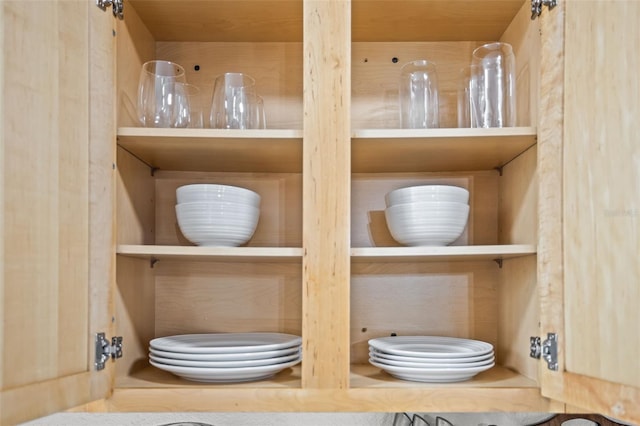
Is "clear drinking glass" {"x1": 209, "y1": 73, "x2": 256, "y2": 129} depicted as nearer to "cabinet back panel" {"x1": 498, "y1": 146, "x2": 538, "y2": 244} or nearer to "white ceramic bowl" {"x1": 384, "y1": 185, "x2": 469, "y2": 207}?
"white ceramic bowl" {"x1": 384, "y1": 185, "x2": 469, "y2": 207}

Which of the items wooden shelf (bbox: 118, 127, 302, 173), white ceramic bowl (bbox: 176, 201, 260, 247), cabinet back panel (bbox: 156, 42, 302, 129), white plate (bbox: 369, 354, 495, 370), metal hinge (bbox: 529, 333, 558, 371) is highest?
cabinet back panel (bbox: 156, 42, 302, 129)

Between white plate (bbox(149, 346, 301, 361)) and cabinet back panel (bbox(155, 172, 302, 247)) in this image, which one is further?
cabinet back panel (bbox(155, 172, 302, 247))

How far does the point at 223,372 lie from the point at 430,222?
0.52 m

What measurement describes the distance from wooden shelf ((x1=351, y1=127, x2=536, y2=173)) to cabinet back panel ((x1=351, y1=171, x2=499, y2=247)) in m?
0.02

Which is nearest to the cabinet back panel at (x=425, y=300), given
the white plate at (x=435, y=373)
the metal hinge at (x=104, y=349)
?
the white plate at (x=435, y=373)

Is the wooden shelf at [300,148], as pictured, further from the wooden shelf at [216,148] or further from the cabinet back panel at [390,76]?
the cabinet back panel at [390,76]

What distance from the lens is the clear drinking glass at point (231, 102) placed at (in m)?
1.15

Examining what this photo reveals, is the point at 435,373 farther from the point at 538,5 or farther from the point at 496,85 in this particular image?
the point at 538,5

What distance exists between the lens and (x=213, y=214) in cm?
109

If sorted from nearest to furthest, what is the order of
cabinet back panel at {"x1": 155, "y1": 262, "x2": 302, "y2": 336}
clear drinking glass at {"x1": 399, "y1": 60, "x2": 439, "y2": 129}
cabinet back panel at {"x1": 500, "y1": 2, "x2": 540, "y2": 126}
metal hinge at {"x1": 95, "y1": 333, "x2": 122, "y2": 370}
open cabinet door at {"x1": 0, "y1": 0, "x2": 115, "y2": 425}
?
open cabinet door at {"x1": 0, "y1": 0, "x2": 115, "y2": 425}, metal hinge at {"x1": 95, "y1": 333, "x2": 122, "y2": 370}, cabinet back panel at {"x1": 500, "y1": 2, "x2": 540, "y2": 126}, clear drinking glass at {"x1": 399, "y1": 60, "x2": 439, "y2": 129}, cabinet back panel at {"x1": 155, "y1": 262, "x2": 302, "y2": 336}

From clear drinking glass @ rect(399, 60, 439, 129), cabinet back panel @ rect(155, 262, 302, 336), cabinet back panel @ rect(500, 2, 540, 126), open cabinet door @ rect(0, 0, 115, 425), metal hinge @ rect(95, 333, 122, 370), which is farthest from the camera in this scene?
cabinet back panel @ rect(155, 262, 302, 336)

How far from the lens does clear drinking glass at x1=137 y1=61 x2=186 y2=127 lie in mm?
1105

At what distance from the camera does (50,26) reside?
82 centimetres

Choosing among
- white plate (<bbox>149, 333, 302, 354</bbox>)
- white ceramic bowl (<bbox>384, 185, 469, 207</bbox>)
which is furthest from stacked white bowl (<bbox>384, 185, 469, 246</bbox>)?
white plate (<bbox>149, 333, 302, 354</bbox>)
